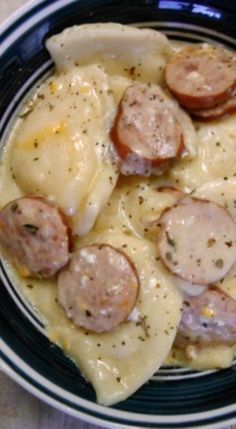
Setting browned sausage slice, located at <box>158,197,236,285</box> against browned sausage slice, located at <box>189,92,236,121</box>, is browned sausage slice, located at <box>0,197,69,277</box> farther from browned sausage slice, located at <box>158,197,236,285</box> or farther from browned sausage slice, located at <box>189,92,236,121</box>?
browned sausage slice, located at <box>189,92,236,121</box>

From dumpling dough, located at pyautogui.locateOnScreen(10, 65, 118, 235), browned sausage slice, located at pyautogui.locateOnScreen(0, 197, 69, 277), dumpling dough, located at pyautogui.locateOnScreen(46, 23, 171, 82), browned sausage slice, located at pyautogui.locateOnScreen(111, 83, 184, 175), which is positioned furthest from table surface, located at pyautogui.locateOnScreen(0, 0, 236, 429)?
dumpling dough, located at pyautogui.locateOnScreen(46, 23, 171, 82)

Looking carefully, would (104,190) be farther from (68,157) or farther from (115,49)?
(115,49)

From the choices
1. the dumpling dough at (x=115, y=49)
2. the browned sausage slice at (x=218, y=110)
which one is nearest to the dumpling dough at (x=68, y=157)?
the dumpling dough at (x=115, y=49)

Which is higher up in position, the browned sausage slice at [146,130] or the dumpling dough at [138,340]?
the browned sausage slice at [146,130]

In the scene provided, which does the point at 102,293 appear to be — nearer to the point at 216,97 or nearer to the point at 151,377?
the point at 151,377

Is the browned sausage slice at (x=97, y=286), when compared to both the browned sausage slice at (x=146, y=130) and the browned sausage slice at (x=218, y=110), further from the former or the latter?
the browned sausage slice at (x=218, y=110)

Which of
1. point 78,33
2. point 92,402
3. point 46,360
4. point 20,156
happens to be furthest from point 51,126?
point 92,402
